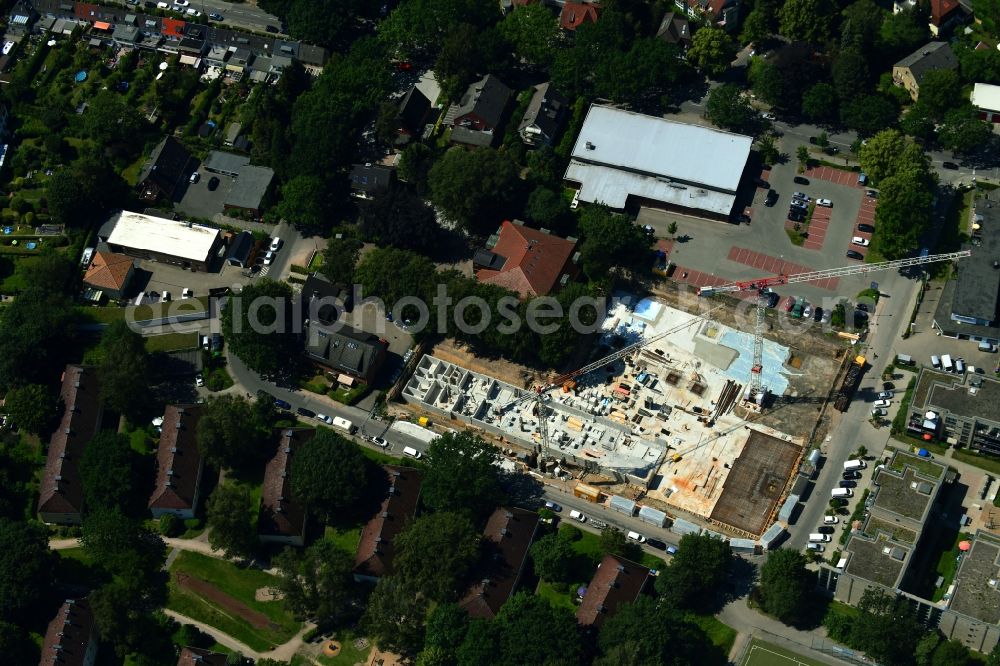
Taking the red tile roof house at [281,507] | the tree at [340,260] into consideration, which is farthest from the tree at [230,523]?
the tree at [340,260]

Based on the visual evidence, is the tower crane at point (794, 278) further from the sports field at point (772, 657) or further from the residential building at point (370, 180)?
the residential building at point (370, 180)

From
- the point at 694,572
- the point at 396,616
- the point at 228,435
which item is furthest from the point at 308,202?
the point at 694,572

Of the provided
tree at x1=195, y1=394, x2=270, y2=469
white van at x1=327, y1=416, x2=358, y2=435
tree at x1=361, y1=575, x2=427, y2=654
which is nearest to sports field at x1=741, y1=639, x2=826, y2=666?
tree at x1=361, y1=575, x2=427, y2=654

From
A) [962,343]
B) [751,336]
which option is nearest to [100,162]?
[751,336]

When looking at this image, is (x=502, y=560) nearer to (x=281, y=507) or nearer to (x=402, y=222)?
(x=281, y=507)

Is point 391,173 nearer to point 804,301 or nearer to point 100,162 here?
point 100,162

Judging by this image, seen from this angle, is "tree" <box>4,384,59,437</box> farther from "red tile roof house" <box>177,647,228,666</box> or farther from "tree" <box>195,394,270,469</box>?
"red tile roof house" <box>177,647,228,666</box>
